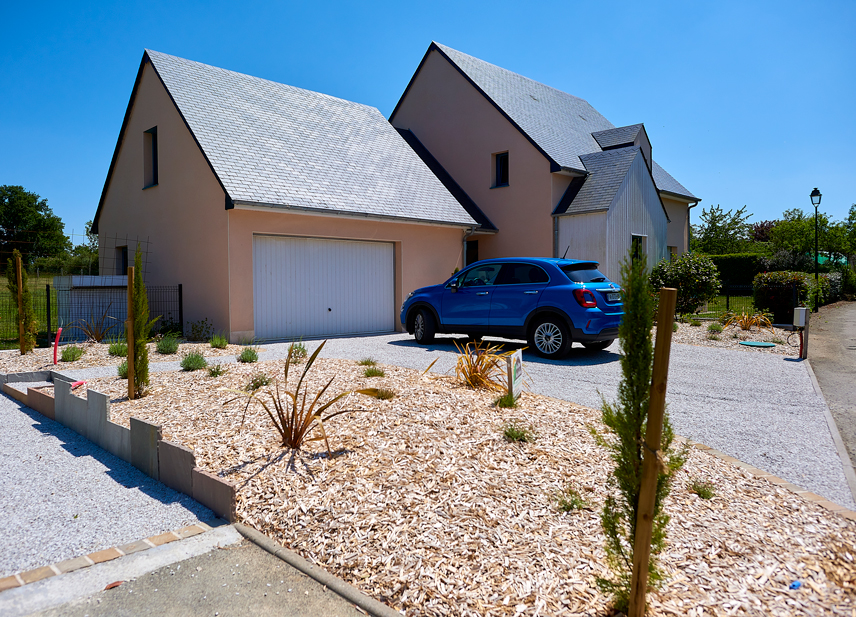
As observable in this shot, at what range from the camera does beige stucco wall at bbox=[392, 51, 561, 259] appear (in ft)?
58.1

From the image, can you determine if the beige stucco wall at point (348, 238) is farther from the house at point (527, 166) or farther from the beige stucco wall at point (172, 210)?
the house at point (527, 166)

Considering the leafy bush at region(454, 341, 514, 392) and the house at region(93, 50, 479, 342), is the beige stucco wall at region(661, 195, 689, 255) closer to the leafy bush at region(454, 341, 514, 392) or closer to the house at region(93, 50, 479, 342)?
the house at region(93, 50, 479, 342)

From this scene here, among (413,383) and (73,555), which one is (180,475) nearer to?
(73,555)

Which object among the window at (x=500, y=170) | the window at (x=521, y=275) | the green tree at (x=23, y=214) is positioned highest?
the green tree at (x=23, y=214)

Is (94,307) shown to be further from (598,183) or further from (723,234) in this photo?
(723,234)

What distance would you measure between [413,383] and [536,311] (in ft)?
13.8

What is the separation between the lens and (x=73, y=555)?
10.5ft

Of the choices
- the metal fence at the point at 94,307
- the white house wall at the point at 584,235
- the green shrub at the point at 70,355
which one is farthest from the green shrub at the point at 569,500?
the white house wall at the point at 584,235

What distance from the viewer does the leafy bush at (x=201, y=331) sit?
12477 mm

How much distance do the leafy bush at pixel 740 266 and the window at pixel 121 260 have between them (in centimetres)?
2623

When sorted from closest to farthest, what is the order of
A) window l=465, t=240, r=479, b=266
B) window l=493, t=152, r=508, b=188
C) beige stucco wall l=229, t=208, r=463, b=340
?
1. beige stucco wall l=229, t=208, r=463, b=340
2. window l=493, t=152, r=508, b=188
3. window l=465, t=240, r=479, b=266

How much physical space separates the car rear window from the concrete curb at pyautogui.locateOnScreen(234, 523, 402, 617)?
7.42m

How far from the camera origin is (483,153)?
62.5ft

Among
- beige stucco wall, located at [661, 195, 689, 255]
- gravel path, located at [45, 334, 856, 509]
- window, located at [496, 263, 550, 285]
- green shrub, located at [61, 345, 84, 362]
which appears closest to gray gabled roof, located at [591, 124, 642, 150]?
beige stucco wall, located at [661, 195, 689, 255]
